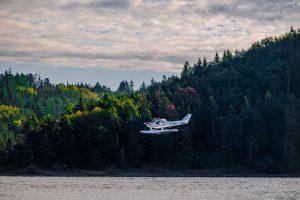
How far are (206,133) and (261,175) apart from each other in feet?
81.1

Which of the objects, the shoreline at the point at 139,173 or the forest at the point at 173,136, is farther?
the forest at the point at 173,136

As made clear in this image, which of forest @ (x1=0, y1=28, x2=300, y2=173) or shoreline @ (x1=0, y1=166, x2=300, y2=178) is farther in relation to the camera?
forest @ (x1=0, y1=28, x2=300, y2=173)

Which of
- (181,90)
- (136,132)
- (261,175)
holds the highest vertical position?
(181,90)

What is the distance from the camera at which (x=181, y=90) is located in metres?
178

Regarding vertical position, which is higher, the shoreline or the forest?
the forest

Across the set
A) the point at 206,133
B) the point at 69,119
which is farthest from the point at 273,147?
the point at 69,119

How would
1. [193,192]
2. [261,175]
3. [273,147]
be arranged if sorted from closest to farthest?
[193,192] < [261,175] < [273,147]

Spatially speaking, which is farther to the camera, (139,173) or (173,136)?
(173,136)

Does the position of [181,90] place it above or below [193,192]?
above

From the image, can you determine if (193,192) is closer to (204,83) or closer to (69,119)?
(69,119)

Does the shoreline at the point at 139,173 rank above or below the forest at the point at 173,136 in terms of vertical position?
below

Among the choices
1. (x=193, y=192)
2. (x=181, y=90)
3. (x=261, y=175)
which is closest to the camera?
(x=193, y=192)

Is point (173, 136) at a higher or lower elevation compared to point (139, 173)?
higher

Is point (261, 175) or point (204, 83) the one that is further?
point (204, 83)
